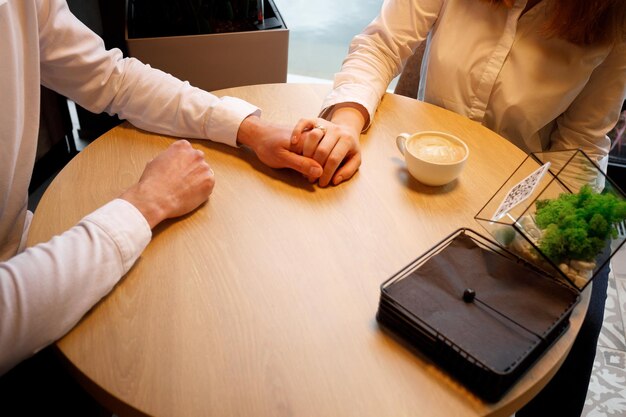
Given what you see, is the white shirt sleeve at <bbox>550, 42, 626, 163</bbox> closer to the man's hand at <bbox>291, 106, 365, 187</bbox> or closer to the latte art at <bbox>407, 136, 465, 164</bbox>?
the latte art at <bbox>407, 136, 465, 164</bbox>

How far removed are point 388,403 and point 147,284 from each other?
1.31 ft

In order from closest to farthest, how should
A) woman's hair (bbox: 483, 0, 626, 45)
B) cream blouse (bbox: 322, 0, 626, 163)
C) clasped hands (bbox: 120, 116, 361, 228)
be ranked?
clasped hands (bbox: 120, 116, 361, 228) < woman's hair (bbox: 483, 0, 626, 45) < cream blouse (bbox: 322, 0, 626, 163)

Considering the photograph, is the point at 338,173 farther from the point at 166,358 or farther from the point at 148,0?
the point at 148,0

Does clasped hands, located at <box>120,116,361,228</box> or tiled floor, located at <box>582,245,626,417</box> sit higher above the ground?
clasped hands, located at <box>120,116,361,228</box>

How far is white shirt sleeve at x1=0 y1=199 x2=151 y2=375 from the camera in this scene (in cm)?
65

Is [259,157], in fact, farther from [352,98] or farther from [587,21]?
[587,21]

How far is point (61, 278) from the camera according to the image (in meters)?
0.69

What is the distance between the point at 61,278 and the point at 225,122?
19.3 inches

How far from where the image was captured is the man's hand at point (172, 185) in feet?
2.80

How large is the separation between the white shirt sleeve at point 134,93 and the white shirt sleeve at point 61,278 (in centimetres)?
34

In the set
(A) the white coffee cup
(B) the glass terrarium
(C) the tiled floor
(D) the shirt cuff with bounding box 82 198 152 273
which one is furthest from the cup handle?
(C) the tiled floor

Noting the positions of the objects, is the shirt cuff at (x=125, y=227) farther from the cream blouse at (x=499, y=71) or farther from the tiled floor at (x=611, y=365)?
the tiled floor at (x=611, y=365)

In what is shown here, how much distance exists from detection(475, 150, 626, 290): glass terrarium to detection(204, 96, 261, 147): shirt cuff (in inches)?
21.1

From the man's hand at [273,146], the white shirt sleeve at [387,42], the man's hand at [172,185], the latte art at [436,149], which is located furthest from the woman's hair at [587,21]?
the man's hand at [172,185]
